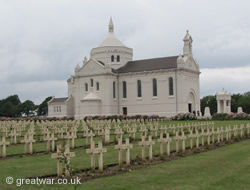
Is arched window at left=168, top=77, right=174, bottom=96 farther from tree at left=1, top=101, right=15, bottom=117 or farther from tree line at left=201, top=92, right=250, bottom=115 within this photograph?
tree at left=1, top=101, right=15, bottom=117

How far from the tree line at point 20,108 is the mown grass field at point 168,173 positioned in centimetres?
9659

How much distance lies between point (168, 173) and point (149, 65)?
5354cm

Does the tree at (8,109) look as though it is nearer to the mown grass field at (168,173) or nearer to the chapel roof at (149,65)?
the chapel roof at (149,65)

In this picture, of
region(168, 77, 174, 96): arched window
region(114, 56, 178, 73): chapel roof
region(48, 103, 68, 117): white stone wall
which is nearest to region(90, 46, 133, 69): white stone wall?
region(114, 56, 178, 73): chapel roof

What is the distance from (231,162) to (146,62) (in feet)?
175

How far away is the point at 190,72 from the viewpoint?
2418 inches

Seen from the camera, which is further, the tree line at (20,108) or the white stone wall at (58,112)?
the tree line at (20,108)

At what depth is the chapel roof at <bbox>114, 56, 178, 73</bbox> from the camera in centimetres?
6092

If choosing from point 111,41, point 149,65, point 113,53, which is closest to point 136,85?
point 149,65

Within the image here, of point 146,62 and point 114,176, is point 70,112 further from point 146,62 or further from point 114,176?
point 114,176

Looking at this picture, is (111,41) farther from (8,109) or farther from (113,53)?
(8,109)

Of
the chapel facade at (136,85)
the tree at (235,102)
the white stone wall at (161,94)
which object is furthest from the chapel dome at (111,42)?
the tree at (235,102)

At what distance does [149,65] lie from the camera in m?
63.7

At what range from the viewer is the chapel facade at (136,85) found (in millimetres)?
59000
